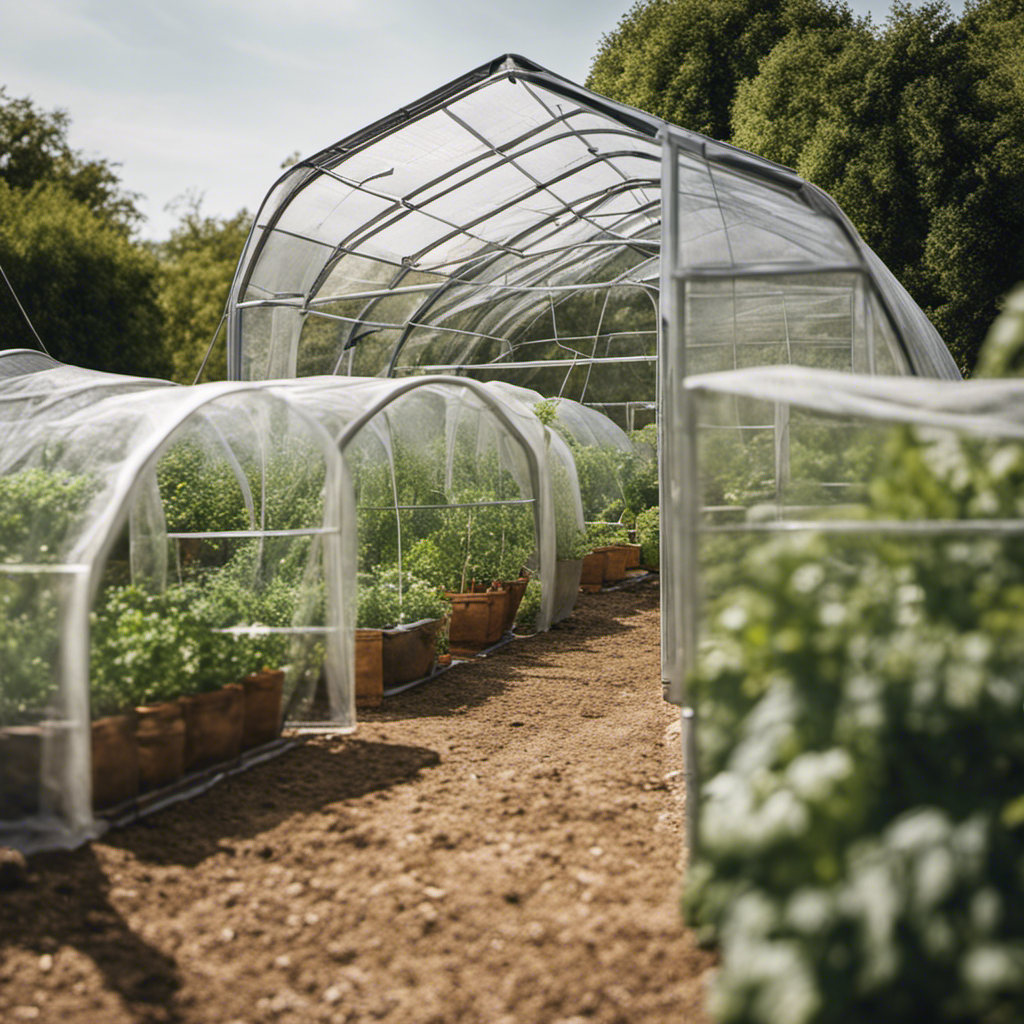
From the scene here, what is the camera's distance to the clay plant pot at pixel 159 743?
4625 mm

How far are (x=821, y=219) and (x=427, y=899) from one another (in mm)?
Answer: 5148

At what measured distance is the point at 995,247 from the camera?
1895cm

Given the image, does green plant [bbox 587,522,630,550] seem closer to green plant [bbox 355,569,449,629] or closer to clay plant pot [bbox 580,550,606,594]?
clay plant pot [bbox 580,550,606,594]

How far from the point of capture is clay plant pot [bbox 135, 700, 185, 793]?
4625 mm

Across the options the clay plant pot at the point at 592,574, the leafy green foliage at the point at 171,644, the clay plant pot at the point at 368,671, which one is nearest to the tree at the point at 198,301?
the clay plant pot at the point at 592,574

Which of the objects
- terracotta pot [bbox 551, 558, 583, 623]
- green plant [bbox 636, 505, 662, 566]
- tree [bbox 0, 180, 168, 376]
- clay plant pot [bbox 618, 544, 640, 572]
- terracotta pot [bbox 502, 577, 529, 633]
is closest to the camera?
terracotta pot [bbox 502, 577, 529, 633]

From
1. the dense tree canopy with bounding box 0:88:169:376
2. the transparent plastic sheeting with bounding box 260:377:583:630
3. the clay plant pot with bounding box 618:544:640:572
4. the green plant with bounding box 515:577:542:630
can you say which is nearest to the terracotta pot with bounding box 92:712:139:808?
the transparent plastic sheeting with bounding box 260:377:583:630

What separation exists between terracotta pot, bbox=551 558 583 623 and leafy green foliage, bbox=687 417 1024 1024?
7.38 m

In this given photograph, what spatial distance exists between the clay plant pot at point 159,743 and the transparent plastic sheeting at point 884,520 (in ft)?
8.07

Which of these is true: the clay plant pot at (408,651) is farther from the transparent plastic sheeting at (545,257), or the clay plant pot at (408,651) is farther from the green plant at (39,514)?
the green plant at (39,514)

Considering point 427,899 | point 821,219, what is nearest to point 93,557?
point 427,899

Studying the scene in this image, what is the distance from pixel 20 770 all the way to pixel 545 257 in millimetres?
11344

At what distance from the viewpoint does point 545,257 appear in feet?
46.3

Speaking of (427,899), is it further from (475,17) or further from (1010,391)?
(475,17)
